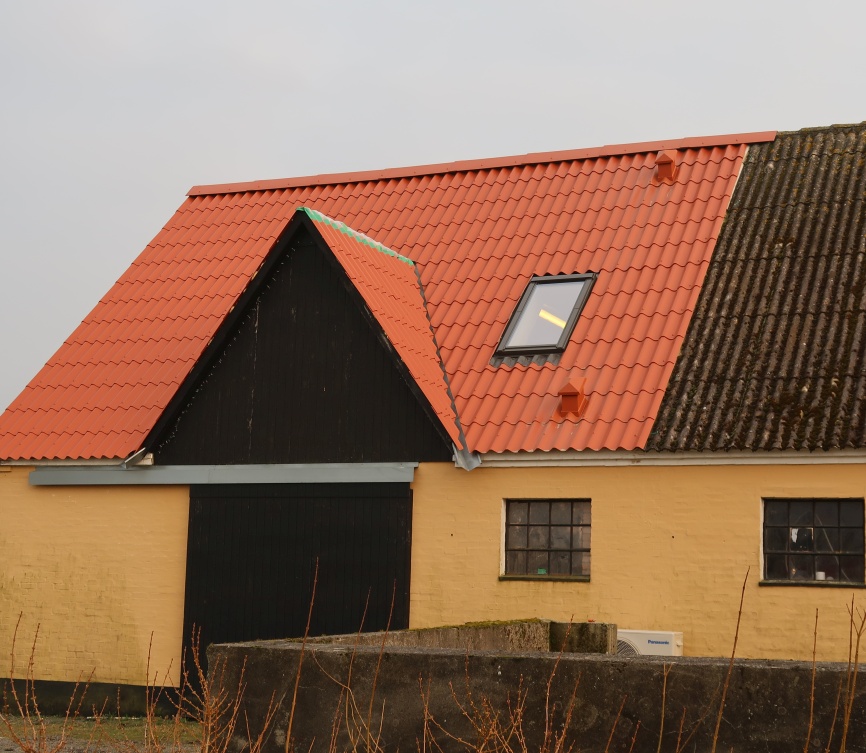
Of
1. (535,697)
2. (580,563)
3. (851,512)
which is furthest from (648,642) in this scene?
(535,697)

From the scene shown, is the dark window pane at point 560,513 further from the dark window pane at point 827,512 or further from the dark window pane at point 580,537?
the dark window pane at point 827,512

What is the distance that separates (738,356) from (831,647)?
10.9 feet

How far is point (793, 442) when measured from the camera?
12.2 meters

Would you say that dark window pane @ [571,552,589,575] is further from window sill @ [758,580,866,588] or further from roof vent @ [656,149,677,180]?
roof vent @ [656,149,677,180]

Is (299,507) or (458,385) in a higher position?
(458,385)

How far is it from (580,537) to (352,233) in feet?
16.9

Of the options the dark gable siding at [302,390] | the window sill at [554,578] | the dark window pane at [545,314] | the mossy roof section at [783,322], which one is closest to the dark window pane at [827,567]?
the mossy roof section at [783,322]

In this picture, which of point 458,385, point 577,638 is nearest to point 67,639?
point 458,385

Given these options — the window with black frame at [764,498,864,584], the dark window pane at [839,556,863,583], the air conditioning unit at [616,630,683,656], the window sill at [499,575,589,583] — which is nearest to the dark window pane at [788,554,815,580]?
the window with black frame at [764,498,864,584]

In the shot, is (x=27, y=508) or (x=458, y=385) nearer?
(x=458, y=385)

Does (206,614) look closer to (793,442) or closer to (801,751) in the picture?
(793,442)

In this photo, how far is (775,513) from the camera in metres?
12.6

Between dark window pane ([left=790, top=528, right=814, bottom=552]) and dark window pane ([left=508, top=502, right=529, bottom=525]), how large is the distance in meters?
2.90

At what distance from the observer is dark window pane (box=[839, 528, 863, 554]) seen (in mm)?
12203
